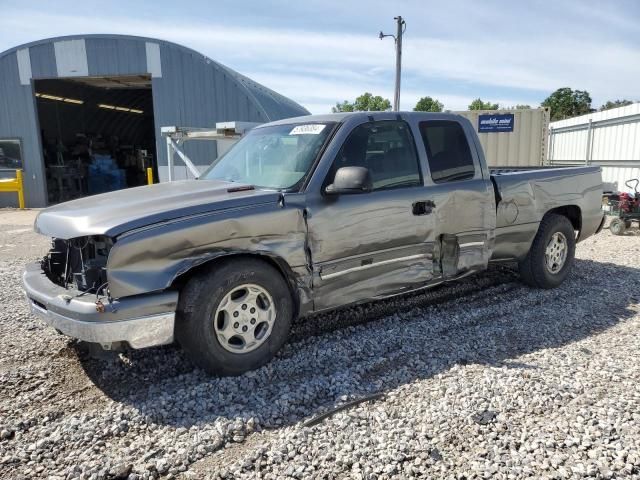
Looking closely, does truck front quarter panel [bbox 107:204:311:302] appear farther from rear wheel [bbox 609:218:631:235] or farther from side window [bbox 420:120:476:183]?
rear wheel [bbox 609:218:631:235]

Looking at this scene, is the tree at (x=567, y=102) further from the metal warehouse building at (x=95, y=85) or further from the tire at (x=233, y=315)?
the tire at (x=233, y=315)

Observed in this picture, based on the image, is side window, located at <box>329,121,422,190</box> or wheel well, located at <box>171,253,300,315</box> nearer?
wheel well, located at <box>171,253,300,315</box>

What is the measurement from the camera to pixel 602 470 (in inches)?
98.7

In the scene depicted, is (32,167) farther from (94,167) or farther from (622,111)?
(622,111)

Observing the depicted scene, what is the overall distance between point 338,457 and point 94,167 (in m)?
21.0

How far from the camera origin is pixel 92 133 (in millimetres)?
24328

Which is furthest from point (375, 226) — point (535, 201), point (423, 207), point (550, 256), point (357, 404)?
point (550, 256)

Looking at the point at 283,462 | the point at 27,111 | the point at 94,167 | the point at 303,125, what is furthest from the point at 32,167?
the point at 283,462

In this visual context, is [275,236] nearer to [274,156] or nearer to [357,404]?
[274,156]

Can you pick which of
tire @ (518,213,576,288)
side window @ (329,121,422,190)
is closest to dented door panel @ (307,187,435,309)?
side window @ (329,121,422,190)

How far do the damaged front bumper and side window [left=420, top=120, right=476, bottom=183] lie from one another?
105 inches

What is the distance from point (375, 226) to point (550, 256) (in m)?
2.81

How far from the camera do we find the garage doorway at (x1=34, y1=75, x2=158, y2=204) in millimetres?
19359

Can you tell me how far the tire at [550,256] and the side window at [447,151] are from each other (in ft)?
4.74
